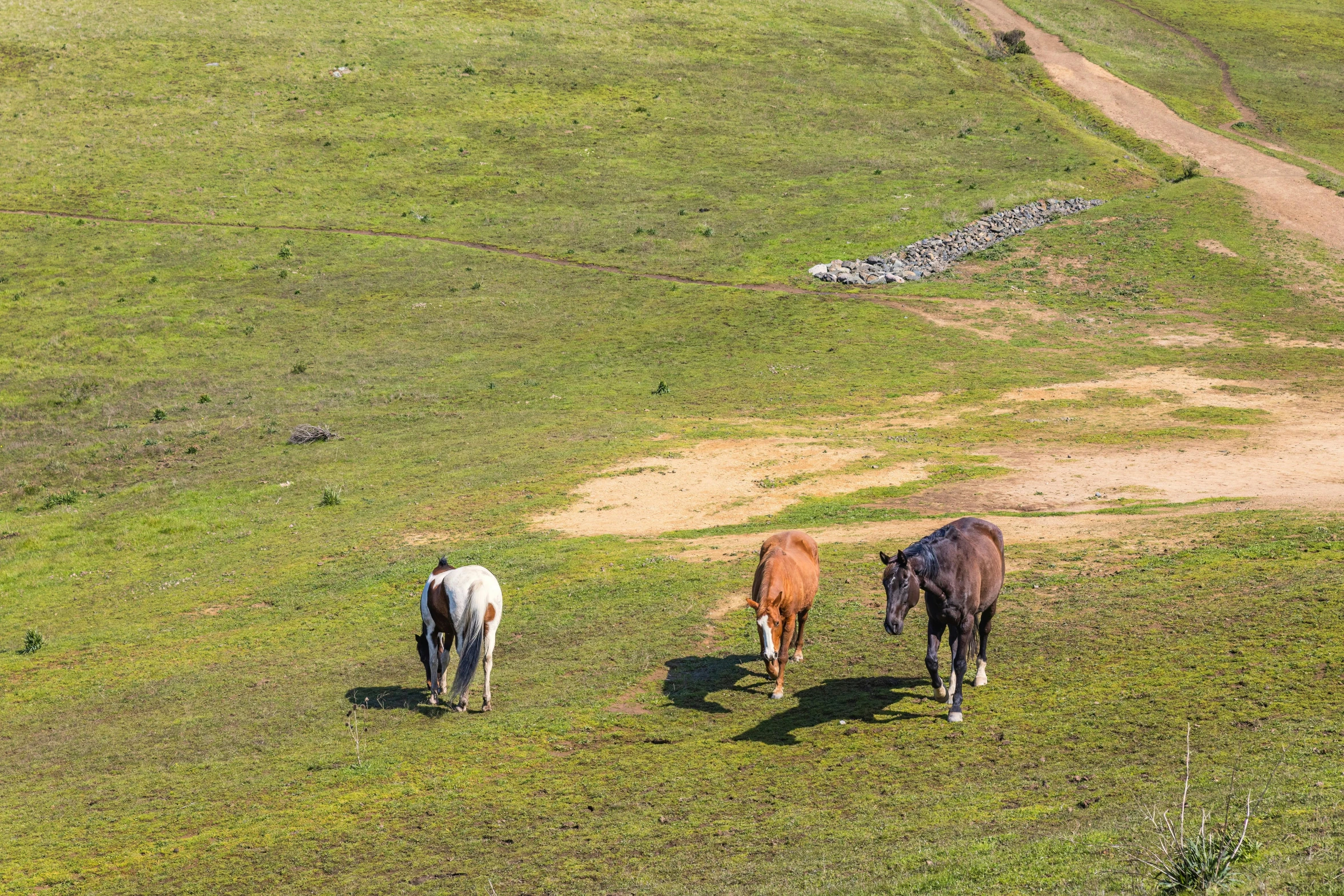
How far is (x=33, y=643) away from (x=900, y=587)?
2019cm

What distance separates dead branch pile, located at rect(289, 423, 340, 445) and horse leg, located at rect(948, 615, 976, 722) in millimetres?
29817

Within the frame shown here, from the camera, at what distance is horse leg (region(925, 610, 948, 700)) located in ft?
48.0

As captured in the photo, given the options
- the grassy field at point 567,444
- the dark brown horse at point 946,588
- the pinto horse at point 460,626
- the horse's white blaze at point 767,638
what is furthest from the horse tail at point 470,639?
the dark brown horse at point 946,588

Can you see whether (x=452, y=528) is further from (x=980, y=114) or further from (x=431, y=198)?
(x=980, y=114)

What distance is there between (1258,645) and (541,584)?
14.2 m

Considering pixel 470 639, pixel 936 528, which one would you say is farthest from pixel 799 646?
pixel 936 528

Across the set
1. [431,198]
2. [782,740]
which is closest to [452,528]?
[782,740]

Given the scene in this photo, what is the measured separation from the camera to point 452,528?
29.0 meters

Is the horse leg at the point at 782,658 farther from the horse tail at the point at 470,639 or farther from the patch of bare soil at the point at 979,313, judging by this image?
the patch of bare soil at the point at 979,313

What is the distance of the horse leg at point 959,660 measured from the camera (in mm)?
14789

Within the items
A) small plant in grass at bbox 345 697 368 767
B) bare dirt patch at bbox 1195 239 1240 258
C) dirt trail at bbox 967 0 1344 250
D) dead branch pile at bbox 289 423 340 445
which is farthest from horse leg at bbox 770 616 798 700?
dirt trail at bbox 967 0 1344 250

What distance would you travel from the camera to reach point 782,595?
16.5 metres

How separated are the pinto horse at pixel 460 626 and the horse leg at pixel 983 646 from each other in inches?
297

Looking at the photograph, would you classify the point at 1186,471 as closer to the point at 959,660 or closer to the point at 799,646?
the point at 799,646
